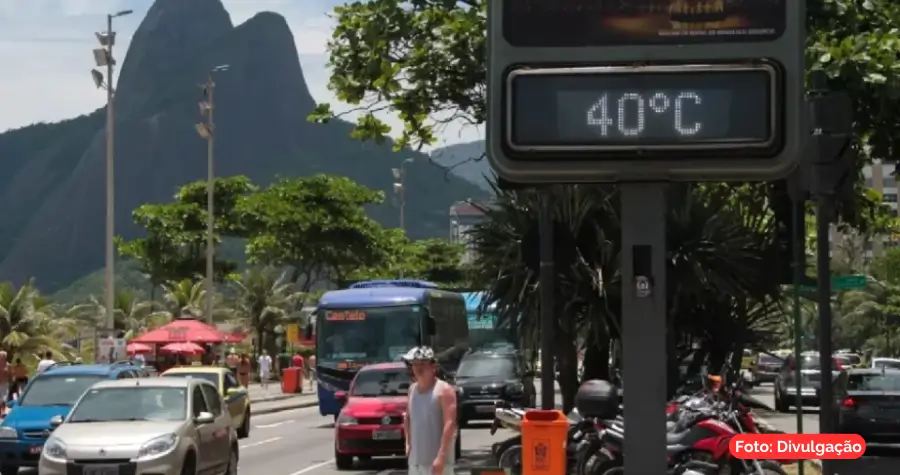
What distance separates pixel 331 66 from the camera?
20.4 m

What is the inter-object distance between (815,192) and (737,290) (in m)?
11.0

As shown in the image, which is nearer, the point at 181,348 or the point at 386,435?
the point at 386,435

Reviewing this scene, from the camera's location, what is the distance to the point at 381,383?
23797 millimetres

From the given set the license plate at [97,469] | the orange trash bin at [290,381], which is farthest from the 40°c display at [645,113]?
the orange trash bin at [290,381]

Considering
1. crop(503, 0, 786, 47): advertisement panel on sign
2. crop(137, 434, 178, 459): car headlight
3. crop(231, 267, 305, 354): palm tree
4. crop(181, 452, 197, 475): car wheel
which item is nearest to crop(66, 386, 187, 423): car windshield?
crop(181, 452, 197, 475): car wheel

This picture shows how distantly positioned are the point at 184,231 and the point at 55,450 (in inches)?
2373

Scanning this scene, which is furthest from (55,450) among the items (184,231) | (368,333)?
(184,231)

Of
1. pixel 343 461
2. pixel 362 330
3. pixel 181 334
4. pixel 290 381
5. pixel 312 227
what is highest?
pixel 312 227

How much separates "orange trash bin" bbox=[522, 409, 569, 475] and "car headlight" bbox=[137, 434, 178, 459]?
486 cm

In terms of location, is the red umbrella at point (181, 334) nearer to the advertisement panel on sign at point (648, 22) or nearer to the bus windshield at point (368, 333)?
the bus windshield at point (368, 333)

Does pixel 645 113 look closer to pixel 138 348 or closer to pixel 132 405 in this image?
pixel 132 405

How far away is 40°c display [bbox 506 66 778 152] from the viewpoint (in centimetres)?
770

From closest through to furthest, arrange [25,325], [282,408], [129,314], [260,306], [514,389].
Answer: [514,389], [282,408], [25,325], [129,314], [260,306]

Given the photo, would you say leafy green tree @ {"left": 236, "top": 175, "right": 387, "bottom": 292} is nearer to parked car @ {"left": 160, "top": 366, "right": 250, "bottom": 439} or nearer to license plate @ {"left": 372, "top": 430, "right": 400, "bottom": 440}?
parked car @ {"left": 160, "top": 366, "right": 250, "bottom": 439}
